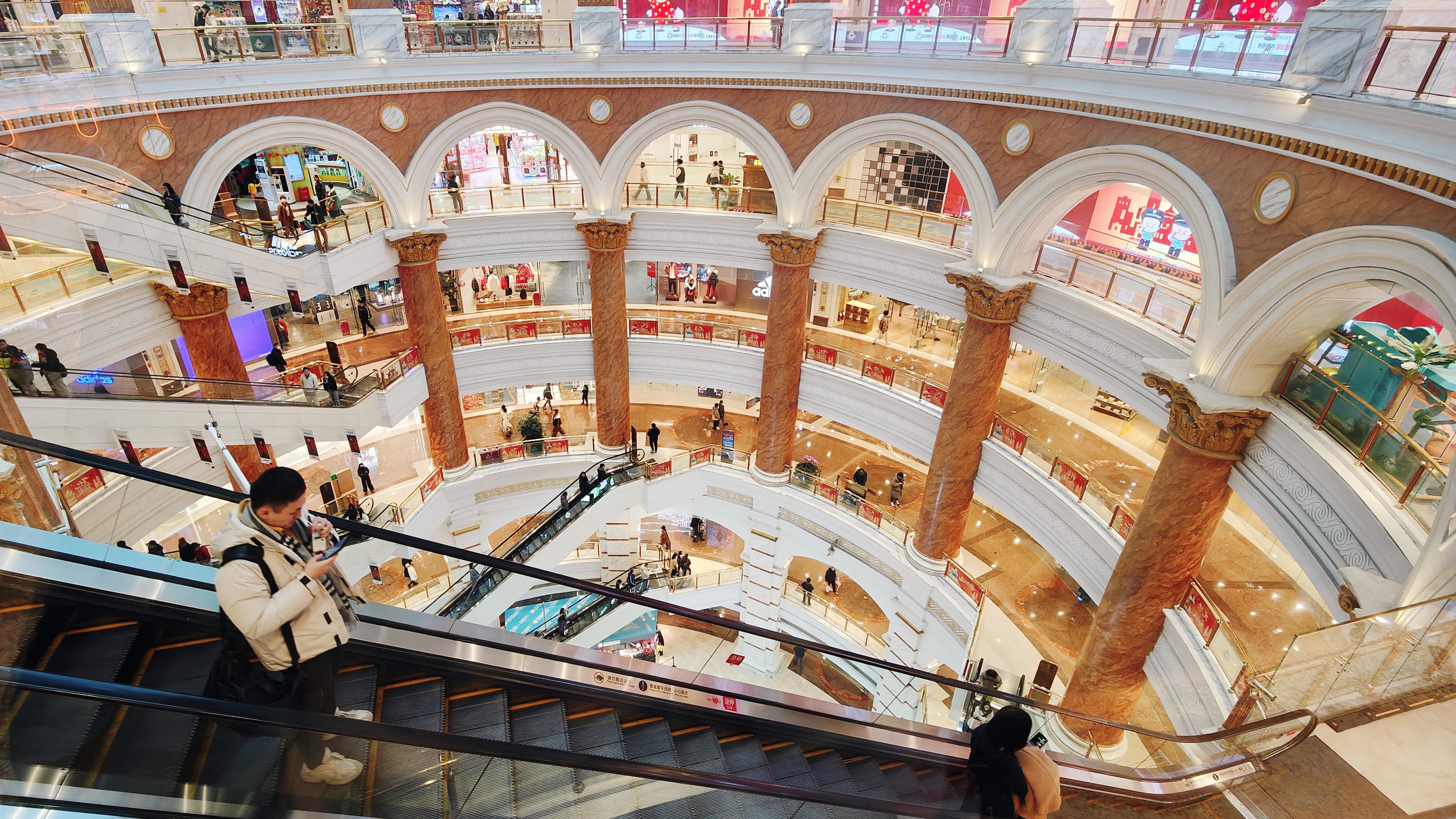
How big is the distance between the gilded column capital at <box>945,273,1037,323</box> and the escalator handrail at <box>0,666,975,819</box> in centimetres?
1017

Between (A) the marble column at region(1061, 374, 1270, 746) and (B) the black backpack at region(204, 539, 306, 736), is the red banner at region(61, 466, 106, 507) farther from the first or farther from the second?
(A) the marble column at region(1061, 374, 1270, 746)

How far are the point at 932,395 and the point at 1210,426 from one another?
6562mm

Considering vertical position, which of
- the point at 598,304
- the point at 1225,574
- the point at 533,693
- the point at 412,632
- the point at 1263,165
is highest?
the point at 1263,165

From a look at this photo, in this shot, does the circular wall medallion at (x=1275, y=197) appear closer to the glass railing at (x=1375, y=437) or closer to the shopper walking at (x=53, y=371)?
the glass railing at (x=1375, y=437)

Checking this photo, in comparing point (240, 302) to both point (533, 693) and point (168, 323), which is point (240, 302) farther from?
point (533, 693)

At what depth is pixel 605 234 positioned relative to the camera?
1567cm

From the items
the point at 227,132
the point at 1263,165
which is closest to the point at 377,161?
the point at 227,132

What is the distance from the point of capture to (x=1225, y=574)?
37.5 feet

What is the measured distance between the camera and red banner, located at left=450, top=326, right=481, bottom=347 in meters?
17.0

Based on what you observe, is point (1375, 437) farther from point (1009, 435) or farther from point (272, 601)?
point (272, 601)

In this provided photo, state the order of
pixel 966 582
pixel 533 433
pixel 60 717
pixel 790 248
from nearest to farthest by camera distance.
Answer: pixel 60 717, pixel 966 582, pixel 790 248, pixel 533 433

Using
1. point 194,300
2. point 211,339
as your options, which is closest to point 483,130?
point 194,300

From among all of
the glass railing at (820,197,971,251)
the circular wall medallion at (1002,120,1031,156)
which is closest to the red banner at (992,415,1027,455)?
the glass railing at (820,197,971,251)

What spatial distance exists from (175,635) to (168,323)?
38.1ft
